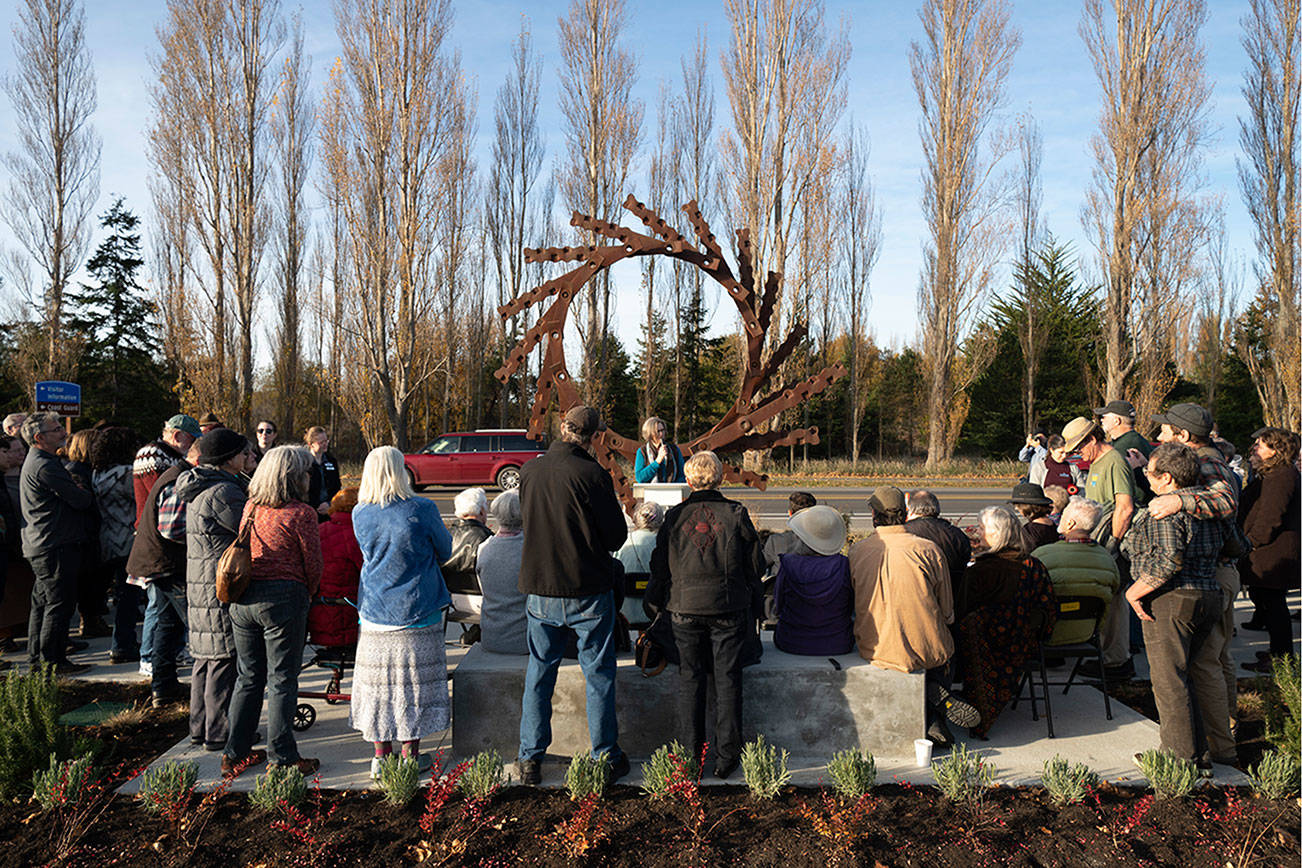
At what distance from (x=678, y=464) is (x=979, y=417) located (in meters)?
28.2

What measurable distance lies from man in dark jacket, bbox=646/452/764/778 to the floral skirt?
1203 mm

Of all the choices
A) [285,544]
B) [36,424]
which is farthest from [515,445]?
[285,544]

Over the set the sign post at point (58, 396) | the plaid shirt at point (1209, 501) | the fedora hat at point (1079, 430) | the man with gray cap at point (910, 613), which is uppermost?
the sign post at point (58, 396)

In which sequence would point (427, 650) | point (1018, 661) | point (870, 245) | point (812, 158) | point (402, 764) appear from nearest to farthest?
point (402, 764) < point (427, 650) < point (1018, 661) < point (812, 158) < point (870, 245)

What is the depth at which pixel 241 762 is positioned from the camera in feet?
13.7

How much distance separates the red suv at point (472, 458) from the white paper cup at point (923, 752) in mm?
15326

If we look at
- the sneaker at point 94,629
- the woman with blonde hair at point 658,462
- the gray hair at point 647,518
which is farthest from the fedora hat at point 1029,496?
the sneaker at point 94,629

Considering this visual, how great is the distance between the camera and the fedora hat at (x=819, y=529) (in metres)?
4.61

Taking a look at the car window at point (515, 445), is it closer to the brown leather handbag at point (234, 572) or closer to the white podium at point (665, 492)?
the white podium at point (665, 492)

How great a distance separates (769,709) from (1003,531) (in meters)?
1.68

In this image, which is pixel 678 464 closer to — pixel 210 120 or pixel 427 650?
pixel 427 650

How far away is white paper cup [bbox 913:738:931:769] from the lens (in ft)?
14.1

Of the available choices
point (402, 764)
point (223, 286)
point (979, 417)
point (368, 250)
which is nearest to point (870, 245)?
point (979, 417)

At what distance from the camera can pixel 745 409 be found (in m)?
9.38
